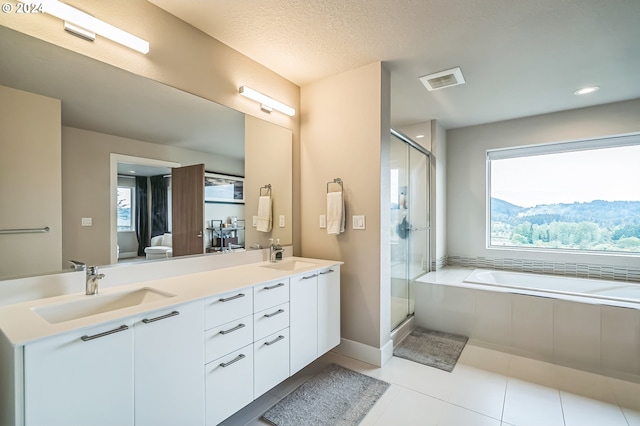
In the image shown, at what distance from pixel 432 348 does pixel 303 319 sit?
142 cm

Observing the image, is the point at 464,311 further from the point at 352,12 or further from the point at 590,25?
the point at 352,12

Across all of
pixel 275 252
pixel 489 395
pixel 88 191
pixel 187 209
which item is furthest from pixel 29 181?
pixel 489 395

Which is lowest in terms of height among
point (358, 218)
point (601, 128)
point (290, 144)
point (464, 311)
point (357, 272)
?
point (464, 311)

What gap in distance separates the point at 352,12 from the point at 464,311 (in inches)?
111

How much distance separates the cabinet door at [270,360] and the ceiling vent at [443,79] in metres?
2.43

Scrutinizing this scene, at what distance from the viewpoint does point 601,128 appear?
3.23m

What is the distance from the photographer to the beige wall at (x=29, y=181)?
4.12ft

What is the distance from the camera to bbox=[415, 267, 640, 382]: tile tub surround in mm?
2256

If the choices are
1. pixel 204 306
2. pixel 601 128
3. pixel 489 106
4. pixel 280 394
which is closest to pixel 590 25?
pixel 489 106

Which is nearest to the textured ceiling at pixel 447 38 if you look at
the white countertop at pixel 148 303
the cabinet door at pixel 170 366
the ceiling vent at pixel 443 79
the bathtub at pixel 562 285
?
the ceiling vent at pixel 443 79

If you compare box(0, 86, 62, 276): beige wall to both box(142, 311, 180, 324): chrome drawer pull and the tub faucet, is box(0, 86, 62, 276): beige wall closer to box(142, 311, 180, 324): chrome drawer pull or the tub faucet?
the tub faucet

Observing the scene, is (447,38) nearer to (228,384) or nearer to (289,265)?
(289,265)

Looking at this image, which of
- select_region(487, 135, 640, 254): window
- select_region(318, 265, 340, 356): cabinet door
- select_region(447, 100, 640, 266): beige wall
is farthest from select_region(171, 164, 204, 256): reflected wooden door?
select_region(487, 135, 640, 254): window

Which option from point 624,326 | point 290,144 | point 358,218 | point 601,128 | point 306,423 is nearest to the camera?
point 306,423
